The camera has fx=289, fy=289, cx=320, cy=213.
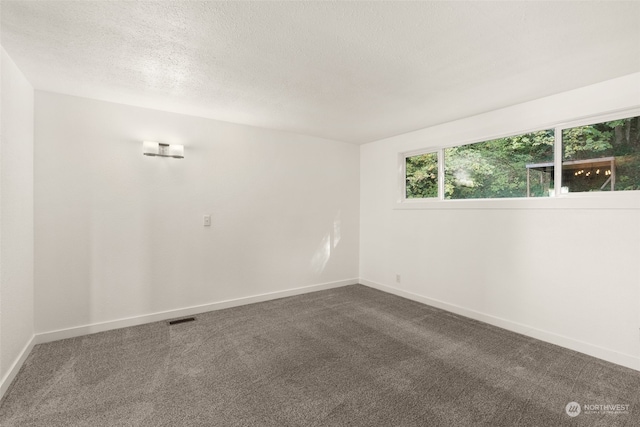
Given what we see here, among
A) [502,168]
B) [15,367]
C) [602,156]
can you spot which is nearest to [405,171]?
[502,168]

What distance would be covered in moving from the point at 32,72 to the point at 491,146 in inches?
184

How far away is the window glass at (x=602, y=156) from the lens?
2.56m

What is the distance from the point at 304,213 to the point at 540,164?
9.98ft

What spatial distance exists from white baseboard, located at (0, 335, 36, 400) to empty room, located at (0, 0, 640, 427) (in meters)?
0.02

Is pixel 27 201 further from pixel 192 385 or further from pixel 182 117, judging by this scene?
pixel 192 385

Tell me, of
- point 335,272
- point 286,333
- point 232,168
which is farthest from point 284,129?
point 286,333

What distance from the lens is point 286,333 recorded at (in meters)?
3.09

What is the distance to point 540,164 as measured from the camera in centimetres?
310

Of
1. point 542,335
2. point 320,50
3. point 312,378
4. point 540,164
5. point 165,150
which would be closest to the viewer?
point 320,50

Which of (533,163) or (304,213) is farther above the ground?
(533,163)

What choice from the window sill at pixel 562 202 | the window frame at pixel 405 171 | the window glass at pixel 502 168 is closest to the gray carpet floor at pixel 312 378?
the window sill at pixel 562 202

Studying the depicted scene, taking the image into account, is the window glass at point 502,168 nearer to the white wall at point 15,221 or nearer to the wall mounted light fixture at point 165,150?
the wall mounted light fixture at point 165,150

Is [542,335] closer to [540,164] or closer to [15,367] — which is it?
[540,164]

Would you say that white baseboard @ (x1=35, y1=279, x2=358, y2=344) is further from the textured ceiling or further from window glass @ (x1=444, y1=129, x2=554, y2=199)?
window glass @ (x1=444, y1=129, x2=554, y2=199)
